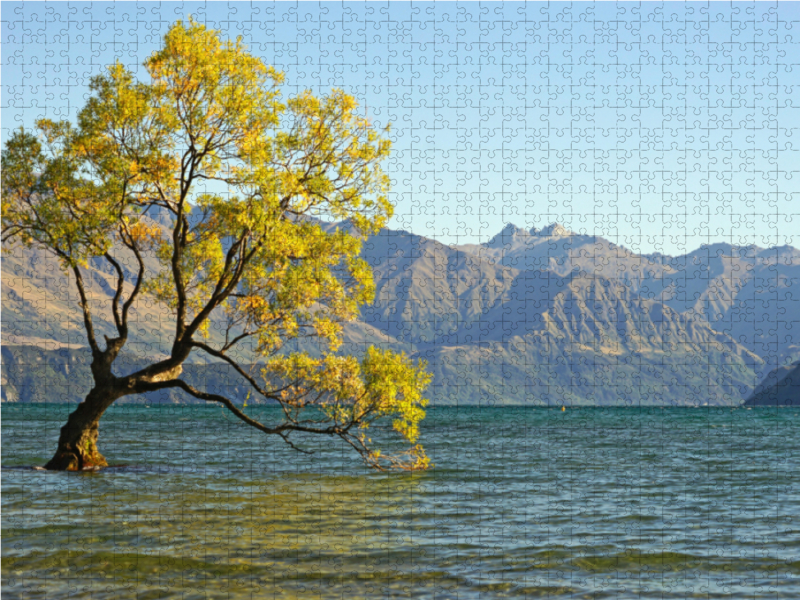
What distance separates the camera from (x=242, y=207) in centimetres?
2836

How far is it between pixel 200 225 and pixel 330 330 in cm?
666

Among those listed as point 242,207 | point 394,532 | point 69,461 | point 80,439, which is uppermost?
point 242,207

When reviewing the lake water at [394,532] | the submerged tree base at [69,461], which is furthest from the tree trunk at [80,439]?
the lake water at [394,532]

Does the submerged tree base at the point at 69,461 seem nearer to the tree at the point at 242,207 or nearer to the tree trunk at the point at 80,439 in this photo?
the tree trunk at the point at 80,439

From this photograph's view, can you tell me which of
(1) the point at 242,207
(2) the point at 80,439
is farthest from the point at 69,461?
(1) the point at 242,207

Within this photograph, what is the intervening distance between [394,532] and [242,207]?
11.5m

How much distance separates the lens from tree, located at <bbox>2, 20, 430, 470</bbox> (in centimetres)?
2805

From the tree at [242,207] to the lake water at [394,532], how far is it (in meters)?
3.81

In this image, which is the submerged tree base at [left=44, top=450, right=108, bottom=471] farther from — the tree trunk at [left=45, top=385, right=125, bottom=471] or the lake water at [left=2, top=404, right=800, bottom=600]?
the lake water at [left=2, top=404, right=800, bottom=600]

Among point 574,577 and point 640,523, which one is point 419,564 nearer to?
point 574,577

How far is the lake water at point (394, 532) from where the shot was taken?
18406 mm

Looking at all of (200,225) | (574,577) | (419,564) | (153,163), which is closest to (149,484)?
(200,225)

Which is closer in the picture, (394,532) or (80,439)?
(394,532)

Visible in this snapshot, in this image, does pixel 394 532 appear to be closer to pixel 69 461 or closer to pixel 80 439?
pixel 80 439
